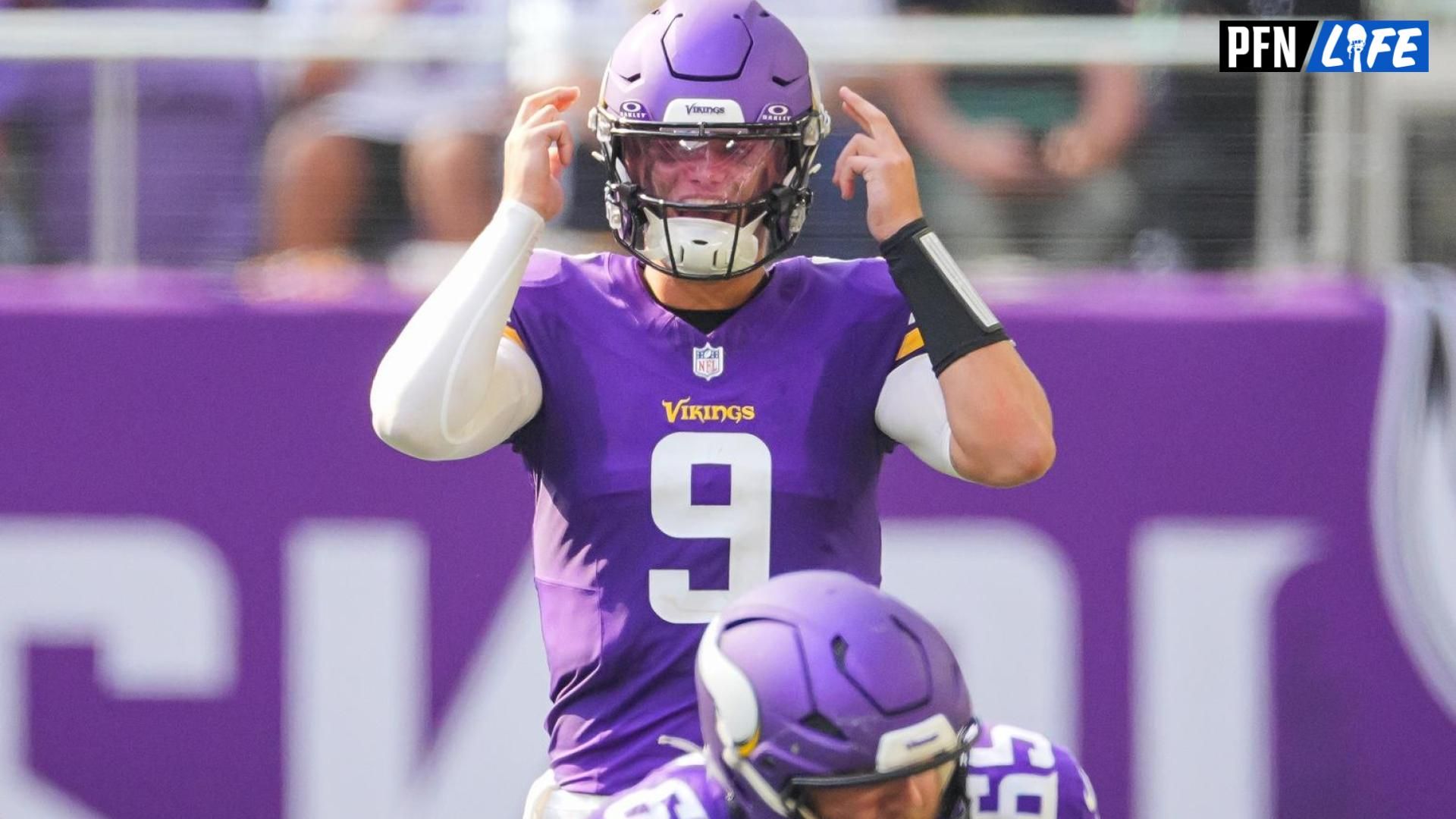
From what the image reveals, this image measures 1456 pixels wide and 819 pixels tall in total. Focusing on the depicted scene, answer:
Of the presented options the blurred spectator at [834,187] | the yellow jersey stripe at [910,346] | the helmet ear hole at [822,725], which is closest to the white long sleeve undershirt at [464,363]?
the yellow jersey stripe at [910,346]

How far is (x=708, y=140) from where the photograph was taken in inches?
111

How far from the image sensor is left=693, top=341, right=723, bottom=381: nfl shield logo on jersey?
9.35 feet

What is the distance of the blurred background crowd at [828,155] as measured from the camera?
4422 mm

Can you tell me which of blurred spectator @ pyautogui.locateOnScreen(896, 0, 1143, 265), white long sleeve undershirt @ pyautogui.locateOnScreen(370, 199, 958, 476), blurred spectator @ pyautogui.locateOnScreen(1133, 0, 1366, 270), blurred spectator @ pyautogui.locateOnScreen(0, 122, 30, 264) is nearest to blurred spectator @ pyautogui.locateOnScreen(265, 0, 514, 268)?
blurred spectator @ pyautogui.locateOnScreen(0, 122, 30, 264)

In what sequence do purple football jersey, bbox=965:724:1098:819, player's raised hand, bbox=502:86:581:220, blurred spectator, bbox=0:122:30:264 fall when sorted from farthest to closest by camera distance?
blurred spectator, bbox=0:122:30:264, player's raised hand, bbox=502:86:581:220, purple football jersey, bbox=965:724:1098:819

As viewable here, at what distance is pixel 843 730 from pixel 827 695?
4cm

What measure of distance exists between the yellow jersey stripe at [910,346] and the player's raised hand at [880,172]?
15 cm

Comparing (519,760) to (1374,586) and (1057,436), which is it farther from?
(1374,586)

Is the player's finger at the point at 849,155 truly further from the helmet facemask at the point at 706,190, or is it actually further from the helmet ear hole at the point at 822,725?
the helmet ear hole at the point at 822,725

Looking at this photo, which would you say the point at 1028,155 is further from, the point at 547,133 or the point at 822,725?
the point at 822,725

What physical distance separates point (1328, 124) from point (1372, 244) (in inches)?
10.5

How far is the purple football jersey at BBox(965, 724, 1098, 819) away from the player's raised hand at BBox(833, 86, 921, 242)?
0.78 m

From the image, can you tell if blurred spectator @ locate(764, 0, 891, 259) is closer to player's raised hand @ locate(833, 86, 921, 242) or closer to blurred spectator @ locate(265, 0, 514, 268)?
blurred spectator @ locate(265, 0, 514, 268)

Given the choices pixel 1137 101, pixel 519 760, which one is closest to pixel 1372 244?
pixel 1137 101
